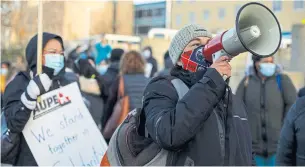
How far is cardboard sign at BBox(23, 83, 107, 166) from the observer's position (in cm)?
336

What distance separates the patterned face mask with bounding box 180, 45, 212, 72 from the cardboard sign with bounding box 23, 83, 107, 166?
148 cm

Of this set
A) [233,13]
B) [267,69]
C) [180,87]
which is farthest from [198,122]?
[267,69]

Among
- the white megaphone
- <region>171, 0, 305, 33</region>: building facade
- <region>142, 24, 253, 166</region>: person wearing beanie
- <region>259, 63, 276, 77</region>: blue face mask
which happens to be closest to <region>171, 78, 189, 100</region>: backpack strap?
<region>142, 24, 253, 166</region>: person wearing beanie

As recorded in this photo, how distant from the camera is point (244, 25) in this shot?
7.04 feet

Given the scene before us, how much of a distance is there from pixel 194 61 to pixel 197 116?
35cm

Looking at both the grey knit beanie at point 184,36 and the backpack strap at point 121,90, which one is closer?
the grey knit beanie at point 184,36

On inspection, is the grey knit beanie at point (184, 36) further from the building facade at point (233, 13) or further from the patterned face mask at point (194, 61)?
the building facade at point (233, 13)

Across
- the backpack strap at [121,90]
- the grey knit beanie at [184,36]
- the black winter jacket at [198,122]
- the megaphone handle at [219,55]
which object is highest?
the grey knit beanie at [184,36]

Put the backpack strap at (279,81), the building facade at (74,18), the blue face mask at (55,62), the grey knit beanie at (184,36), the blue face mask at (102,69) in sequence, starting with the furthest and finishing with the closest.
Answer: the building facade at (74,18) < the blue face mask at (102,69) < the backpack strap at (279,81) < the blue face mask at (55,62) < the grey knit beanie at (184,36)

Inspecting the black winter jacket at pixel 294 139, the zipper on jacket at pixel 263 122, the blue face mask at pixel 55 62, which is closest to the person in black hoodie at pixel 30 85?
the blue face mask at pixel 55 62

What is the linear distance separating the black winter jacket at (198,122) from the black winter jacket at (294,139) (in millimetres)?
1001

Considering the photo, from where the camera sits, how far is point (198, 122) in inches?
78.9

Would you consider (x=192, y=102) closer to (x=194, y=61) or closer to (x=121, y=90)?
(x=194, y=61)

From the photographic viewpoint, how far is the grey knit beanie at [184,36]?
Result: 235 cm
